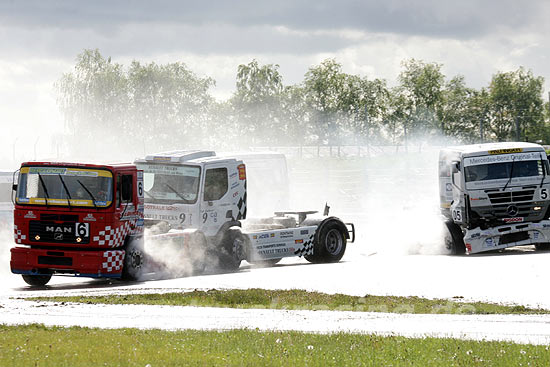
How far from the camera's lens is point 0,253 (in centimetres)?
2402

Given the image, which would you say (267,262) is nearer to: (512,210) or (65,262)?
(512,210)

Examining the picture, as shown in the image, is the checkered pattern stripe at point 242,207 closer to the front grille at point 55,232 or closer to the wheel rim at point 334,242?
the wheel rim at point 334,242

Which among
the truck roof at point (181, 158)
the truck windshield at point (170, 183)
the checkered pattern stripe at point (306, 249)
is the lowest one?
the checkered pattern stripe at point (306, 249)

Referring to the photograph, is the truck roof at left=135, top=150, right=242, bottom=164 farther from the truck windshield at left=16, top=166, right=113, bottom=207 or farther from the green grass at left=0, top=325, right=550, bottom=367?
the green grass at left=0, top=325, right=550, bottom=367

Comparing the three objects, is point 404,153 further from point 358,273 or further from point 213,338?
point 213,338

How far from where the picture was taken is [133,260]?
64.7 feet

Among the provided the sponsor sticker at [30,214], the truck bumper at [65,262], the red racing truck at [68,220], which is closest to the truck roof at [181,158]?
the red racing truck at [68,220]

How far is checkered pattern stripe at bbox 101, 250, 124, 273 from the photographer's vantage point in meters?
19.0

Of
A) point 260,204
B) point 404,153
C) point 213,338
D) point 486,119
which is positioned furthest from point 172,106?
point 213,338

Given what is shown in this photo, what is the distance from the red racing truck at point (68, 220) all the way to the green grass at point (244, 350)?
22.5 ft

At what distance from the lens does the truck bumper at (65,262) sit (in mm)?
18875

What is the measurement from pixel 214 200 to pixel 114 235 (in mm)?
3680

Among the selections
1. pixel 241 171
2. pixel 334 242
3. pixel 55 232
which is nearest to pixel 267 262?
pixel 334 242

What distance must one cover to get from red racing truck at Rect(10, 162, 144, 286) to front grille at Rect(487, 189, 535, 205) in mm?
11551
